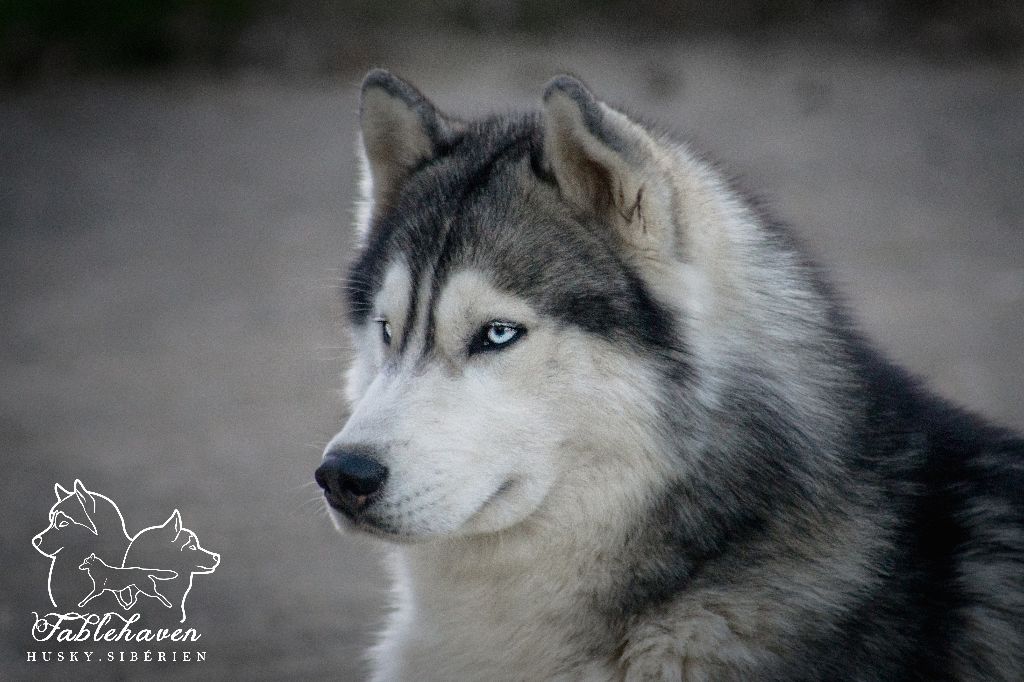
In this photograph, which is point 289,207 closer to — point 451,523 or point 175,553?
point 175,553

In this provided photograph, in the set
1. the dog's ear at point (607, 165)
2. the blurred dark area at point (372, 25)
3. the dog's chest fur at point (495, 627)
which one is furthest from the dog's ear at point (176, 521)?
the blurred dark area at point (372, 25)

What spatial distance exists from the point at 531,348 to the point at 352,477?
1.80 feet

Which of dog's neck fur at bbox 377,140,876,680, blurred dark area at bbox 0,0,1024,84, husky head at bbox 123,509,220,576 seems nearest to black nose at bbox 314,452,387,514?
dog's neck fur at bbox 377,140,876,680

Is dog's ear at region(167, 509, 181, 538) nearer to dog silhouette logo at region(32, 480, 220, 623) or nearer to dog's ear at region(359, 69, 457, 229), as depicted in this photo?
dog silhouette logo at region(32, 480, 220, 623)

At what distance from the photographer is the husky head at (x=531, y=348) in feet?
8.97

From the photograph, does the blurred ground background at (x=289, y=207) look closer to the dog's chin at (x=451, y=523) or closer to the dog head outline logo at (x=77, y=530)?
the dog head outline logo at (x=77, y=530)

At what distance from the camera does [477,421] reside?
2.77 metres

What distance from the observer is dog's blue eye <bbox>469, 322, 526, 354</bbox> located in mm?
2840

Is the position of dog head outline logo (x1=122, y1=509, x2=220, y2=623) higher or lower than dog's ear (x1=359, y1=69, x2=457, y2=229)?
lower

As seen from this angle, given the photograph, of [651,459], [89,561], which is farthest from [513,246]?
[89,561]

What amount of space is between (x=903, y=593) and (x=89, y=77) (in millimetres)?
13958

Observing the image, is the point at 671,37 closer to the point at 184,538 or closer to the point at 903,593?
the point at 184,538

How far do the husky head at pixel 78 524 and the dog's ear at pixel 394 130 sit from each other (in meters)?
2.46

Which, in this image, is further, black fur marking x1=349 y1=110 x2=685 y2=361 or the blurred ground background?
the blurred ground background
